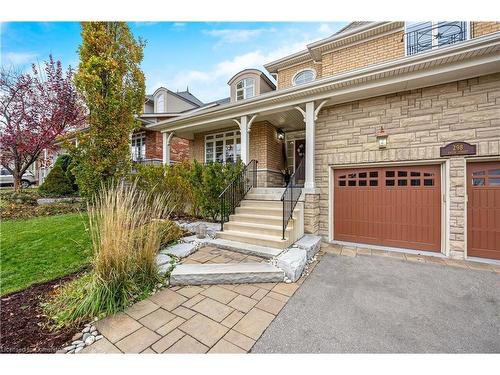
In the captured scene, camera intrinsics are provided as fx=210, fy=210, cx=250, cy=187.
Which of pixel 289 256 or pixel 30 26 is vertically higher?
pixel 30 26

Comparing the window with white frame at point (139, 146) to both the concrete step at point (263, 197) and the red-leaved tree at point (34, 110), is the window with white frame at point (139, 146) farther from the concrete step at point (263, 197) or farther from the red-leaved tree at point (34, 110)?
the concrete step at point (263, 197)

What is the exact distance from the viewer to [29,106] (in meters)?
8.12

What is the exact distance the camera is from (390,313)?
98.0 inches

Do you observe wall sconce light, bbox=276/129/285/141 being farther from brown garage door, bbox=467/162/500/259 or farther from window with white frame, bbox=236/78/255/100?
brown garage door, bbox=467/162/500/259

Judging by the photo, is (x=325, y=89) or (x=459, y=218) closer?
(x=459, y=218)

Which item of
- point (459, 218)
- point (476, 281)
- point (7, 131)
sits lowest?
point (476, 281)

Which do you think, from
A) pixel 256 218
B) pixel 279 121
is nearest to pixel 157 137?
pixel 279 121

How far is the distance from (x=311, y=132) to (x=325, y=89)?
1.03m

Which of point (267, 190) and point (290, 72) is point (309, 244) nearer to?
point (267, 190)

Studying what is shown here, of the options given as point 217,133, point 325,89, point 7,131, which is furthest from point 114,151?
point 325,89

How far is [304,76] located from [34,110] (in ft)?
34.3
